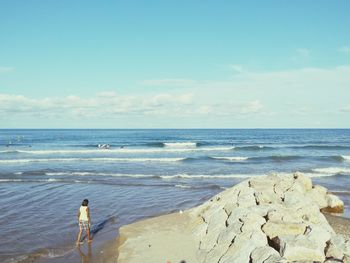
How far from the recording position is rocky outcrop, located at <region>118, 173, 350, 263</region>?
7848 millimetres

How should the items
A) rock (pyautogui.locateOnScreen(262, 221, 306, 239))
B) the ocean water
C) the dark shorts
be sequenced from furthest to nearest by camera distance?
the ocean water < the dark shorts < rock (pyautogui.locateOnScreen(262, 221, 306, 239))

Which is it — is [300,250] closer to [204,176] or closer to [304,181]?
[304,181]

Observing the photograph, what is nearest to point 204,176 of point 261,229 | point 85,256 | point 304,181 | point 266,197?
point 304,181

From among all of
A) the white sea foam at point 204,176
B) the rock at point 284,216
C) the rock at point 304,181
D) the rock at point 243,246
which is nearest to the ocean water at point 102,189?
the white sea foam at point 204,176

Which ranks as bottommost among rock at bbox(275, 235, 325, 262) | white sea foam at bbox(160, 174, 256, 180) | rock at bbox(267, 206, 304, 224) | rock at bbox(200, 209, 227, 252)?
white sea foam at bbox(160, 174, 256, 180)

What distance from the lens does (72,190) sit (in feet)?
67.4

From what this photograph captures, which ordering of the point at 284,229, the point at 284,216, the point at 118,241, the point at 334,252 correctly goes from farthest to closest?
the point at 118,241 < the point at 284,216 < the point at 284,229 < the point at 334,252

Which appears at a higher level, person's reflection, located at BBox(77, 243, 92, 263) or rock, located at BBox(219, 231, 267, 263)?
rock, located at BBox(219, 231, 267, 263)

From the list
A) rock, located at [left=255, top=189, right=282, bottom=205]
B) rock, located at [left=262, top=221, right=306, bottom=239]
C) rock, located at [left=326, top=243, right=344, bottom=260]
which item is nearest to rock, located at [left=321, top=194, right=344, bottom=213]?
rock, located at [left=255, top=189, right=282, bottom=205]

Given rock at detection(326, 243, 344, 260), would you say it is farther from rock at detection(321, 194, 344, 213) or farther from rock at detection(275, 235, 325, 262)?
rock at detection(321, 194, 344, 213)

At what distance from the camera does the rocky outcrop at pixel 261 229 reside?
785 cm

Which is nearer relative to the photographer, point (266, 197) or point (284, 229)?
point (284, 229)

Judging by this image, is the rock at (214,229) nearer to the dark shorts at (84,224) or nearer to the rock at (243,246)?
the rock at (243,246)

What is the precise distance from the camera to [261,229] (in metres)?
9.09
